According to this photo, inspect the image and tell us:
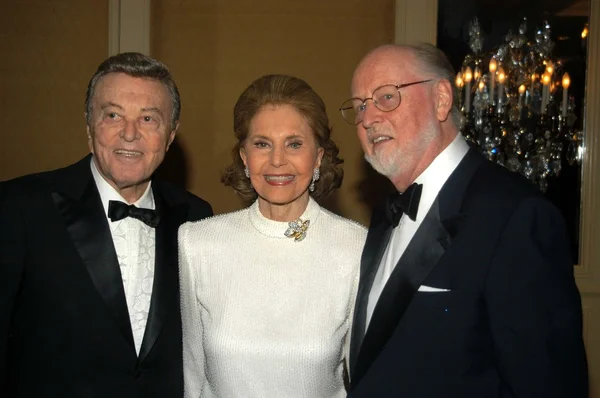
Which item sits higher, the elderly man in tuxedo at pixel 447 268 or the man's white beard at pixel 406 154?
the man's white beard at pixel 406 154

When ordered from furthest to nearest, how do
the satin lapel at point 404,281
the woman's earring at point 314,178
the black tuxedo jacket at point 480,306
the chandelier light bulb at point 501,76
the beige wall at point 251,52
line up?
the beige wall at point 251,52 < the chandelier light bulb at point 501,76 < the woman's earring at point 314,178 < the satin lapel at point 404,281 < the black tuxedo jacket at point 480,306

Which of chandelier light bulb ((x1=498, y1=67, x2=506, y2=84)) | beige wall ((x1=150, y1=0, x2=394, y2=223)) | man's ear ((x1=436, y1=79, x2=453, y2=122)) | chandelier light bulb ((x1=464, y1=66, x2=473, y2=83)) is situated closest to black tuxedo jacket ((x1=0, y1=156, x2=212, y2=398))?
man's ear ((x1=436, y1=79, x2=453, y2=122))

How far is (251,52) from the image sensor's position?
5.13 meters

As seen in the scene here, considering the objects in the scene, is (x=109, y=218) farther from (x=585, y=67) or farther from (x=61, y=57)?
(x=585, y=67)

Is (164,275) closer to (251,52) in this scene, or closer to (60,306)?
(60,306)

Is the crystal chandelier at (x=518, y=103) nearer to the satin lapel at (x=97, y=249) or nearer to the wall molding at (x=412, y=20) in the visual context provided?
the wall molding at (x=412, y=20)

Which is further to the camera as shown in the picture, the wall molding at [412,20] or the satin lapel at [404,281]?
the wall molding at [412,20]

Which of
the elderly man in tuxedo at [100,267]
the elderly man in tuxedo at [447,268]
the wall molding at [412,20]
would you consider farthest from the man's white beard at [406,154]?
the wall molding at [412,20]

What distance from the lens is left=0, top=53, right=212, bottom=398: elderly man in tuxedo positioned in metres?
2.36

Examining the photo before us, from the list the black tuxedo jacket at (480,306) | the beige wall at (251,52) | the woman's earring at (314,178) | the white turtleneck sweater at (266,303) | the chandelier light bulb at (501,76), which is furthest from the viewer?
the beige wall at (251,52)

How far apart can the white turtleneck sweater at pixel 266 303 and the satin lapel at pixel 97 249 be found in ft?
1.05

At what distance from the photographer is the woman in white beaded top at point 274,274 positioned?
8.11 ft

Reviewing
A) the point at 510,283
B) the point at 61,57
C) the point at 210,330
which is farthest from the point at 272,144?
the point at 61,57

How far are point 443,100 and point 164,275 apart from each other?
1.24 meters
